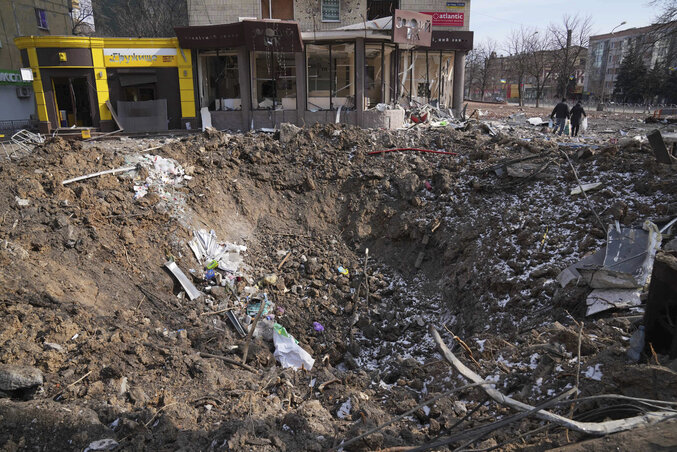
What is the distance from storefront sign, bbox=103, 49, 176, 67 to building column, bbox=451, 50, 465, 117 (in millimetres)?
12435

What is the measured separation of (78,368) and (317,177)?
723cm

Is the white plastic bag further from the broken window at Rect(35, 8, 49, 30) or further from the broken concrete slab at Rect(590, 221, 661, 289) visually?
the broken window at Rect(35, 8, 49, 30)

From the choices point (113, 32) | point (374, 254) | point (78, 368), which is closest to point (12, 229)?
point (78, 368)

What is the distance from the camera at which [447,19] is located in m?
19.2

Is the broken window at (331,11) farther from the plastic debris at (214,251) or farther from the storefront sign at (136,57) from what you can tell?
the plastic debris at (214,251)

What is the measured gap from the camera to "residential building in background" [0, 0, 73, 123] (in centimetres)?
2488

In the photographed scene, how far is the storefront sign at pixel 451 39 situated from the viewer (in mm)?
18938

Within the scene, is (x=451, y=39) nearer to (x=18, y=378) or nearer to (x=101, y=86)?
(x=101, y=86)

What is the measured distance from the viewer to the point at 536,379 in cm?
443

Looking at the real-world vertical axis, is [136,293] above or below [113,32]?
below

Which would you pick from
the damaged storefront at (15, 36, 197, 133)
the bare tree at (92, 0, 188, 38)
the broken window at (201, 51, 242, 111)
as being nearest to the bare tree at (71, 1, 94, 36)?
the bare tree at (92, 0, 188, 38)

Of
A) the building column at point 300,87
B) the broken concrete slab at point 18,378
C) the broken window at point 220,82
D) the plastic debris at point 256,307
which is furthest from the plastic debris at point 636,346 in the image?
the broken window at point 220,82

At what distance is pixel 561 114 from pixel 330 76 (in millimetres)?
8484

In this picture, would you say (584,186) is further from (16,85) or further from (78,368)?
(16,85)
